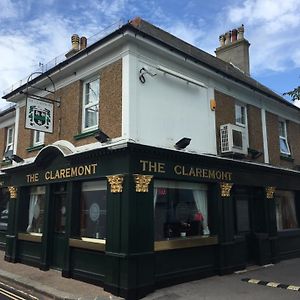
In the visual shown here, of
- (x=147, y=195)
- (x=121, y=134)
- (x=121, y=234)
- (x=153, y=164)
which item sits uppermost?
(x=121, y=134)

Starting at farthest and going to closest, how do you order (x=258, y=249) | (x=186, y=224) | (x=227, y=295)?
(x=258, y=249) < (x=186, y=224) < (x=227, y=295)

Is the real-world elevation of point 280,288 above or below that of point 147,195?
below

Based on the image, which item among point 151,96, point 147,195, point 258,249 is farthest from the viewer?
point 258,249

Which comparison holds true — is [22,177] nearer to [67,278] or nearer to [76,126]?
[76,126]

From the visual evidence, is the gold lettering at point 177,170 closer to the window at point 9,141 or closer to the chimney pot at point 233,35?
the window at point 9,141

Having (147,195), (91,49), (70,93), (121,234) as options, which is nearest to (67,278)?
(121,234)

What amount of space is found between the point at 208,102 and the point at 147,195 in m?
4.10

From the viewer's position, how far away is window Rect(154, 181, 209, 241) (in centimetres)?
967

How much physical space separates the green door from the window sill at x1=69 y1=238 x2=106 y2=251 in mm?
741

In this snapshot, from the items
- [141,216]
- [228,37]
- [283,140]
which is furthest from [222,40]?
[141,216]

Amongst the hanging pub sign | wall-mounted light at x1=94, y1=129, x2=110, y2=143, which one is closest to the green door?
the hanging pub sign

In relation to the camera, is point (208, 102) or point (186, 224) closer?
point (186, 224)

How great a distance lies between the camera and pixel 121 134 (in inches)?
356

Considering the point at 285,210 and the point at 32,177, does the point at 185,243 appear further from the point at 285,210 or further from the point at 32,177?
the point at 285,210
